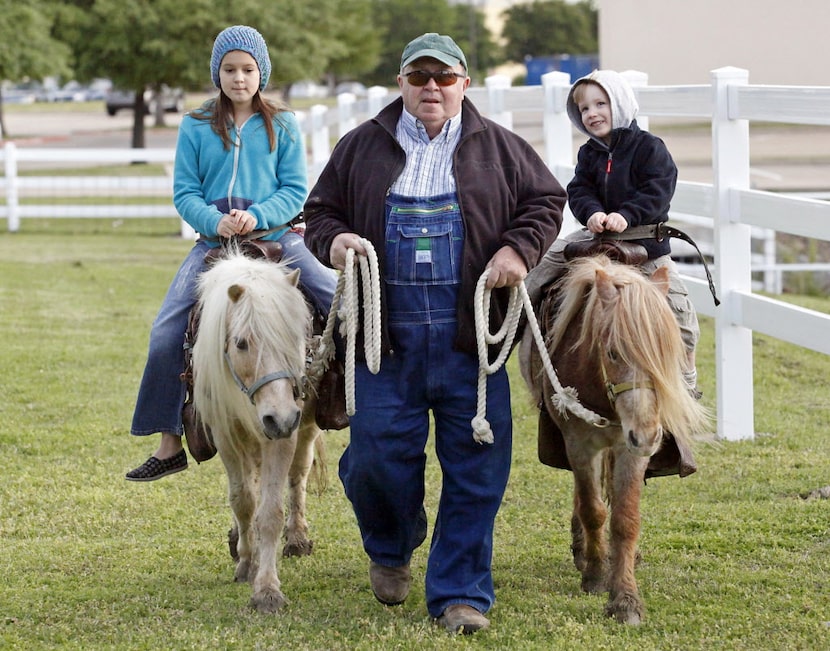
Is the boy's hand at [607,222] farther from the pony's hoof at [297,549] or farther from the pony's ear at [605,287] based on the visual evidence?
the pony's hoof at [297,549]

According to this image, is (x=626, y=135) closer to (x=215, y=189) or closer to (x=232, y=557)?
(x=215, y=189)

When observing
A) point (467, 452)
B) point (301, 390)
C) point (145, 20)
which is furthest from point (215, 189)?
point (145, 20)

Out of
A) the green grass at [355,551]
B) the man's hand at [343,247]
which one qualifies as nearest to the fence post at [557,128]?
the green grass at [355,551]

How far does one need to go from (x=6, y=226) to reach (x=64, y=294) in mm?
8386

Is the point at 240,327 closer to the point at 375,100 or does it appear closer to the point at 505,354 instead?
the point at 505,354

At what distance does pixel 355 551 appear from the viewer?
19.0ft

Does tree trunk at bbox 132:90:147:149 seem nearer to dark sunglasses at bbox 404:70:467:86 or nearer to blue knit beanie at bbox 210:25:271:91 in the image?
blue knit beanie at bbox 210:25:271:91

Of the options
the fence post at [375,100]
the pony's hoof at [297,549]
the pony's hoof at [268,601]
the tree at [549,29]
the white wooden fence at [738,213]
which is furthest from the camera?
the tree at [549,29]

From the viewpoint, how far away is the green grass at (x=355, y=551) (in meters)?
Answer: 4.60

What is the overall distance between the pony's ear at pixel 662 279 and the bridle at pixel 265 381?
1.42m

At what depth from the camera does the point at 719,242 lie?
7.17m

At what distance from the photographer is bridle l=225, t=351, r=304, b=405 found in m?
4.66

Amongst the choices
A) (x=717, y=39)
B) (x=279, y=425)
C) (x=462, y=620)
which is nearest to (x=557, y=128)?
(x=279, y=425)

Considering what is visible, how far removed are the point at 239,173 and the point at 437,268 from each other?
→ 124cm
